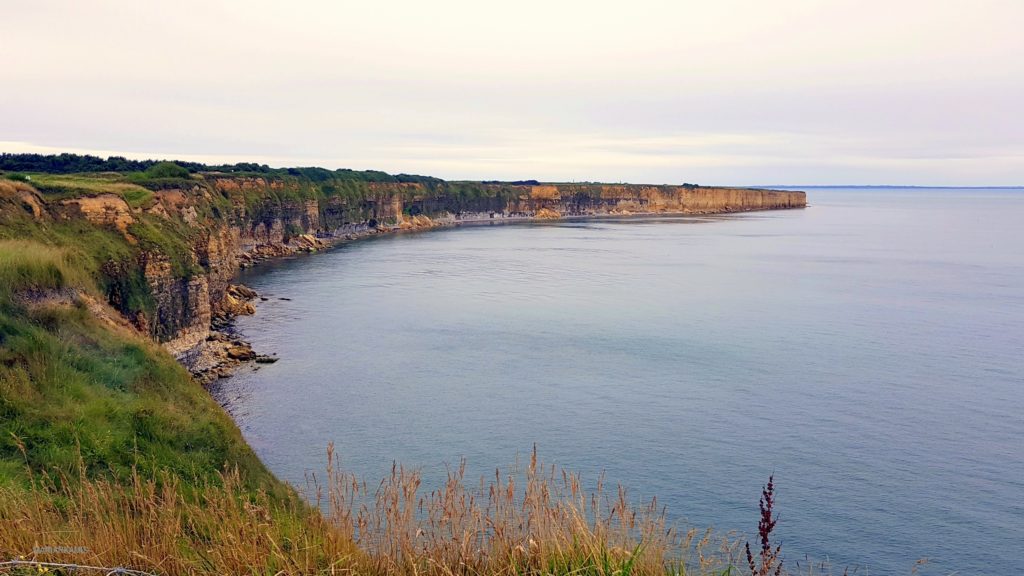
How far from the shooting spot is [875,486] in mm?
24859

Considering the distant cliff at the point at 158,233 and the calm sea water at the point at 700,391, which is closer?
the calm sea water at the point at 700,391

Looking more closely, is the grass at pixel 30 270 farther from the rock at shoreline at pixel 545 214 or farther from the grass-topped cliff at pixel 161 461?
the rock at shoreline at pixel 545 214

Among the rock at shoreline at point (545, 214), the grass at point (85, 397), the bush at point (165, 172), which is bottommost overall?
the grass at point (85, 397)

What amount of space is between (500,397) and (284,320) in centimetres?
2444

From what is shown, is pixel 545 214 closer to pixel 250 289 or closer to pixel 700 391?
pixel 250 289

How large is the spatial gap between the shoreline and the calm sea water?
154 centimetres

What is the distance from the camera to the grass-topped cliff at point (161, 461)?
6.67m

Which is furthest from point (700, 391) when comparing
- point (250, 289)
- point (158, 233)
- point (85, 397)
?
point (250, 289)

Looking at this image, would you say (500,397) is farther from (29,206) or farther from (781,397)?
(29,206)

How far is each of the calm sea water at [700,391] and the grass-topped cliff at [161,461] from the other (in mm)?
4601

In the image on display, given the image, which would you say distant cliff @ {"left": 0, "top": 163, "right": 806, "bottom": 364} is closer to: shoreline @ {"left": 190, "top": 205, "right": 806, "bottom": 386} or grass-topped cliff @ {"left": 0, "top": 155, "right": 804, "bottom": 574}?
grass-topped cliff @ {"left": 0, "top": 155, "right": 804, "bottom": 574}

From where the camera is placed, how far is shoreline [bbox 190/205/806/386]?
3947cm

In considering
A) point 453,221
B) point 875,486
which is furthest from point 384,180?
point 875,486

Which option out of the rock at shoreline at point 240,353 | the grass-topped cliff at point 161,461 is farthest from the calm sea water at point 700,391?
the grass-topped cliff at point 161,461
